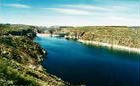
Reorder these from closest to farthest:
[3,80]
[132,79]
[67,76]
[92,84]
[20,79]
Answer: [3,80] < [20,79] < [92,84] < [67,76] < [132,79]

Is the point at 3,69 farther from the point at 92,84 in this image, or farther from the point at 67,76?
the point at 67,76

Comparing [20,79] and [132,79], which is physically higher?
[20,79]

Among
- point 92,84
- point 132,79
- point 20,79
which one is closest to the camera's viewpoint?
point 20,79

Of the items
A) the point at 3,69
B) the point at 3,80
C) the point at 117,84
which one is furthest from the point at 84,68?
the point at 3,80

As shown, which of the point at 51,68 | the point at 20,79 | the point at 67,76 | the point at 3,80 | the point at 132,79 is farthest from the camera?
the point at 51,68

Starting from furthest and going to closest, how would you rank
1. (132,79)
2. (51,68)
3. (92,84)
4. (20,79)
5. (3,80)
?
(51,68), (132,79), (92,84), (20,79), (3,80)

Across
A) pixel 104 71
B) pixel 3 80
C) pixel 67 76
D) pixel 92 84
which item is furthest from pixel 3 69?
pixel 104 71

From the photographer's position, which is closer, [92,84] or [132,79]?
[92,84]

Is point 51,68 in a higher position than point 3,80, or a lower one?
lower

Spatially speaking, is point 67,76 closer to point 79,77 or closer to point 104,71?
point 79,77
